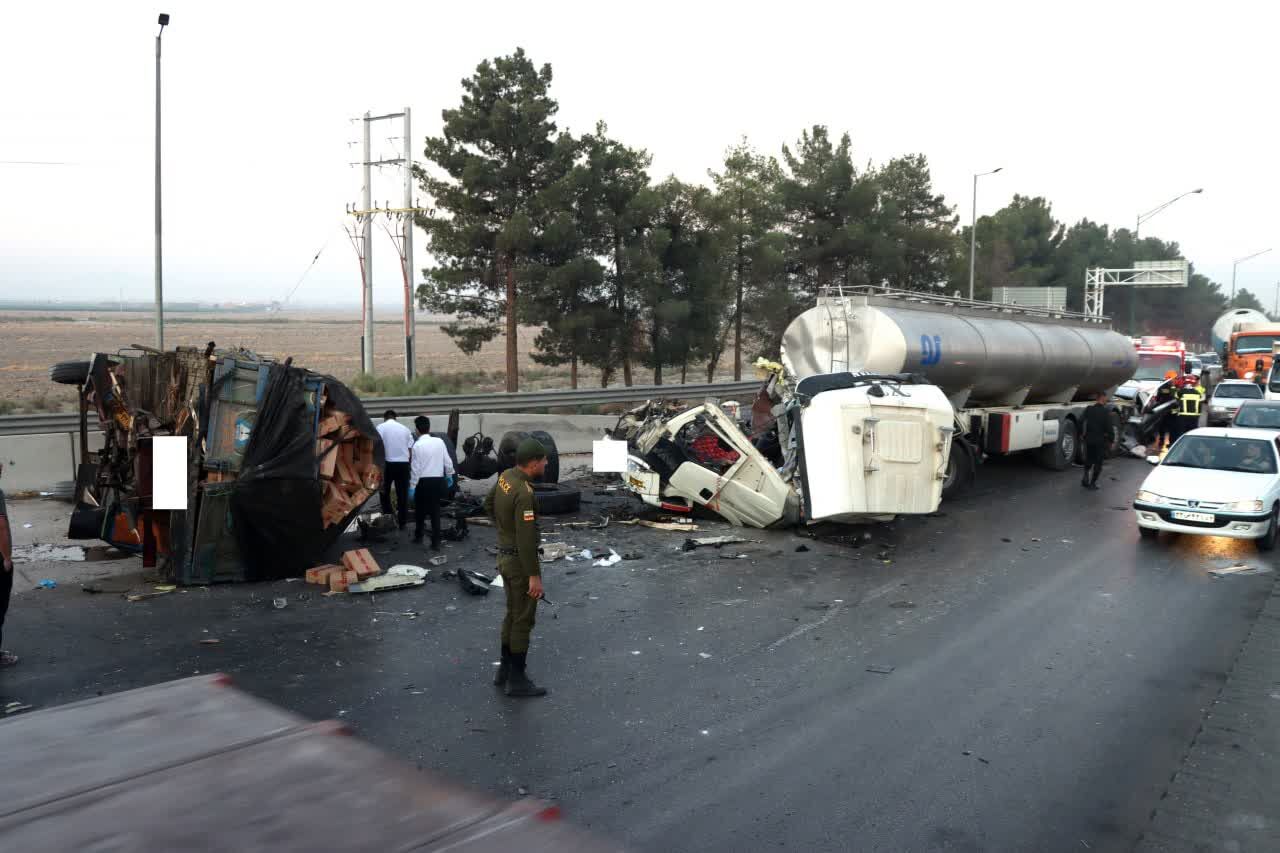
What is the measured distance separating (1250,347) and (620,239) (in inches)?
910

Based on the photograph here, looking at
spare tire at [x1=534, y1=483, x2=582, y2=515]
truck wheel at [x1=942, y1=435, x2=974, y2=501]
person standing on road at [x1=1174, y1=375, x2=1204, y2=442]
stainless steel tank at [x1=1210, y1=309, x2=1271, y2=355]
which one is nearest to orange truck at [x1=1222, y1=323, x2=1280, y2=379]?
stainless steel tank at [x1=1210, y1=309, x2=1271, y2=355]

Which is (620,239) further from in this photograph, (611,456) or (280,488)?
(280,488)

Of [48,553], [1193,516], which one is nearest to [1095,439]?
[1193,516]

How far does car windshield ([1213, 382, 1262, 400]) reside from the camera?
2612cm

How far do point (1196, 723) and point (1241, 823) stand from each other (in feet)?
4.73

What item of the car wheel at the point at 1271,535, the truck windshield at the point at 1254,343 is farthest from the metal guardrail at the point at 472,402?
the truck windshield at the point at 1254,343

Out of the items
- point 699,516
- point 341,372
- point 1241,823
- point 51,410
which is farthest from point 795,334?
point 341,372

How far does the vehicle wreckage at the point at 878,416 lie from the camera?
38.2ft

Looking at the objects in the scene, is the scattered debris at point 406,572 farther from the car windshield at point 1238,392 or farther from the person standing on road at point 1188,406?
the car windshield at point 1238,392

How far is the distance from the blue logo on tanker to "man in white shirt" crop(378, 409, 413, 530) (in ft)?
25.5

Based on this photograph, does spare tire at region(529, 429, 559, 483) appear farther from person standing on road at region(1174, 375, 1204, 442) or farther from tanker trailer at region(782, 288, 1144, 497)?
person standing on road at region(1174, 375, 1204, 442)

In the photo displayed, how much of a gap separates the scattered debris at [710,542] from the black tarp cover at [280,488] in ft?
13.5

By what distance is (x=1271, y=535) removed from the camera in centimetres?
1155

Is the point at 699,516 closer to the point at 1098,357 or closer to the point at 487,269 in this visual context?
the point at 1098,357
